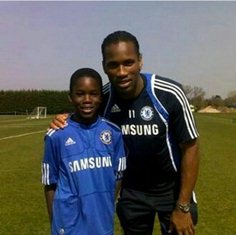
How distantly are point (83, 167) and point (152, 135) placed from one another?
577 mm

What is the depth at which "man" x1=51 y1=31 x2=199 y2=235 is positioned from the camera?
3.52 meters

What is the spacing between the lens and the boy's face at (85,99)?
3555 millimetres

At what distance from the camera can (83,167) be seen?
3.42m

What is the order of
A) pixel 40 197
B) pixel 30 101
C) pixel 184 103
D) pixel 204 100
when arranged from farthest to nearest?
1. pixel 204 100
2. pixel 30 101
3. pixel 40 197
4. pixel 184 103

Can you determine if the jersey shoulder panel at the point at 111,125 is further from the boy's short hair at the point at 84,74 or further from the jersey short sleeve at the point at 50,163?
the jersey short sleeve at the point at 50,163

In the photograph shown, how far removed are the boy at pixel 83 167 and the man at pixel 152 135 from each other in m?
0.17

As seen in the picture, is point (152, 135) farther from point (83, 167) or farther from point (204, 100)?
point (204, 100)

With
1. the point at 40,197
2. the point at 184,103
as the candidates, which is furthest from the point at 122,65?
the point at 40,197

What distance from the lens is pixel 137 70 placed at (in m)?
3.54

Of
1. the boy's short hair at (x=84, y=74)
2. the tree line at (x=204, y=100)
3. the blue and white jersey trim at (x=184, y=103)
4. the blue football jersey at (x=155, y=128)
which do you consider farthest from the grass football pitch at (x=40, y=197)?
the tree line at (x=204, y=100)

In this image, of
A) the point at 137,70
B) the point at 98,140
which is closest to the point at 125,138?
the point at 98,140

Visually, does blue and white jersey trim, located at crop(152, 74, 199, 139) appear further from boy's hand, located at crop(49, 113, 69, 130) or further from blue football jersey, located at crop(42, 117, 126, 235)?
boy's hand, located at crop(49, 113, 69, 130)

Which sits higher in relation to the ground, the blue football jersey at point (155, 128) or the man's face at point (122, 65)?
the man's face at point (122, 65)

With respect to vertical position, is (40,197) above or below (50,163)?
below
